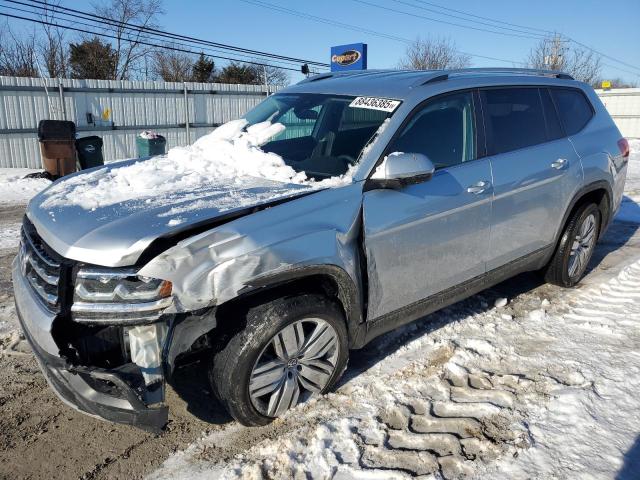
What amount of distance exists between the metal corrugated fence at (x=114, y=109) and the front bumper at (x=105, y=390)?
1299cm

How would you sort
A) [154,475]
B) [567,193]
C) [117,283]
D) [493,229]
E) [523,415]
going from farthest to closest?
1. [567,193]
2. [493,229]
3. [523,415]
4. [154,475]
5. [117,283]

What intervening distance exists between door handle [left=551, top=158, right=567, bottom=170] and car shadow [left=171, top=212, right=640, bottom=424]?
1259mm

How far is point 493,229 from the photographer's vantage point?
150 inches

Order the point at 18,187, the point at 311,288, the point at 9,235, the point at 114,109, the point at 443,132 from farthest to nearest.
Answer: the point at 114,109
the point at 18,187
the point at 9,235
the point at 443,132
the point at 311,288

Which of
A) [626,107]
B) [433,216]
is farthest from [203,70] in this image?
[433,216]

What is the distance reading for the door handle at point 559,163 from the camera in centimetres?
425

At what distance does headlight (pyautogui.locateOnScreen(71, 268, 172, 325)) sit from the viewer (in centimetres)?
235

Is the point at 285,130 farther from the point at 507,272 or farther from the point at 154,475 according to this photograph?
the point at 154,475

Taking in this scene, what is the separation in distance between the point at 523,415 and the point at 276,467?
1.43 meters

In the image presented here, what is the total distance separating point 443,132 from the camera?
360 centimetres

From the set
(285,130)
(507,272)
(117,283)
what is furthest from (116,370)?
(507,272)

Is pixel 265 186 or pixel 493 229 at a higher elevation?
pixel 265 186

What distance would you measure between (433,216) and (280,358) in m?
1.30

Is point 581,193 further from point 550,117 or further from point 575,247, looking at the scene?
point 550,117
